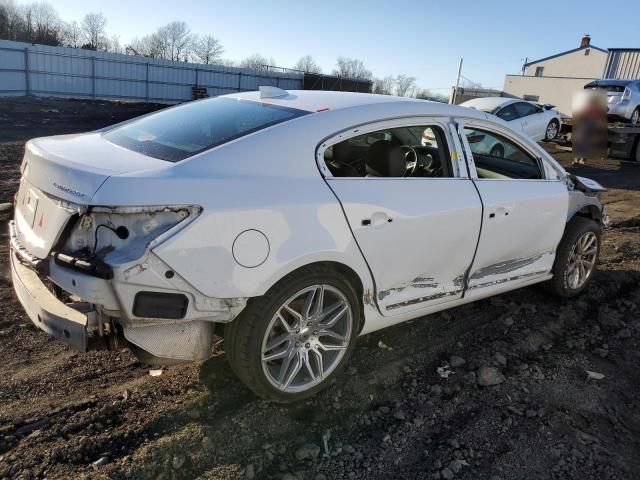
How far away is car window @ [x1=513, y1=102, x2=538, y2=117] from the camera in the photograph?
46.6 ft

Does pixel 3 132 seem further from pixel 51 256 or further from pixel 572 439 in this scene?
pixel 572 439

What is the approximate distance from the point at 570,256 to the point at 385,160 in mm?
2319

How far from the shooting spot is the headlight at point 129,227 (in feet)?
7.84

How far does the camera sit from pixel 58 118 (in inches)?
688

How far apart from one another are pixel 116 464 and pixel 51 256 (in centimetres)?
105

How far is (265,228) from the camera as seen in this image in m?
2.64

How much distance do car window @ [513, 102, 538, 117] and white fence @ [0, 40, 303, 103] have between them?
22.8 metres

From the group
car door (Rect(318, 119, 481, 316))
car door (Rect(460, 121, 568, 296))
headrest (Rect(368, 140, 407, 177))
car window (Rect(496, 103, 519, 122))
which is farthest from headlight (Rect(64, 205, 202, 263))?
car window (Rect(496, 103, 519, 122))

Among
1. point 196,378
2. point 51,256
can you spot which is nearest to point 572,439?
point 196,378

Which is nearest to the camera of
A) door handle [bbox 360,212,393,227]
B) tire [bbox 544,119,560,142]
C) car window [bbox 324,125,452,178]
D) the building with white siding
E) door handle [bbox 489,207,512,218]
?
door handle [bbox 360,212,393,227]

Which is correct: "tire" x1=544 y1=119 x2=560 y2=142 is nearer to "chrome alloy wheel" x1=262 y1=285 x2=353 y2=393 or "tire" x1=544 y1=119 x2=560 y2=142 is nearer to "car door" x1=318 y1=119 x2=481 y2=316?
"car door" x1=318 y1=119 x2=481 y2=316

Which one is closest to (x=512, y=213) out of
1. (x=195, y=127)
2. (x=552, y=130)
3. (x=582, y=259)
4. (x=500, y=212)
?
(x=500, y=212)

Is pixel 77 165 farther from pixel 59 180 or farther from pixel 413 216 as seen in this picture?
pixel 413 216

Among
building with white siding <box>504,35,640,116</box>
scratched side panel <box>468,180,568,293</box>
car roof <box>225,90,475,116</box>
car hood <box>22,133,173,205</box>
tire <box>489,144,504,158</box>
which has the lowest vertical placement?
scratched side panel <box>468,180,568,293</box>
